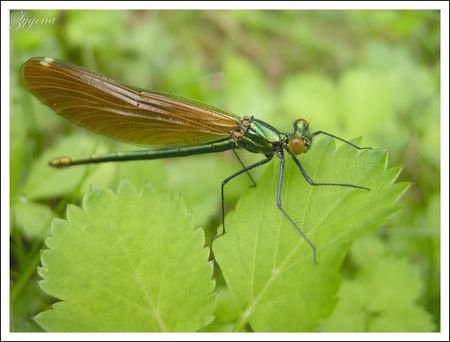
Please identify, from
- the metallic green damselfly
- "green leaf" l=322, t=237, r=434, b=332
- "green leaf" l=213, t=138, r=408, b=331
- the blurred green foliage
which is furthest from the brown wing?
"green leaf" l=322, t=237, r=434, b=332

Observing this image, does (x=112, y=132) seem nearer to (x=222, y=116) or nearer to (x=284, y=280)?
(x=222, y=116)

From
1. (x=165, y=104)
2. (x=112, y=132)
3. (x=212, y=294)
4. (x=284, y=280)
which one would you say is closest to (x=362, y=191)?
(x=284, y=280)

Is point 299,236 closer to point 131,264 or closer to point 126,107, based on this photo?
point 131,264

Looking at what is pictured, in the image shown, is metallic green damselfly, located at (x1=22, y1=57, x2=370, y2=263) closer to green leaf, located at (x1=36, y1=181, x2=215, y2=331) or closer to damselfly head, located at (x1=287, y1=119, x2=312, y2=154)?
damselfly head, located at (x1=287, y1=119, x2=312, y2=154)

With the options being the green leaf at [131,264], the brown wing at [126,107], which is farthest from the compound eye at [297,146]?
the green leaf at [131,264]

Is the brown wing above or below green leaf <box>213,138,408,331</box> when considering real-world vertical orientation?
above

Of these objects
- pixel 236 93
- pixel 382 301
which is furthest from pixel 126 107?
pixel 382 301
